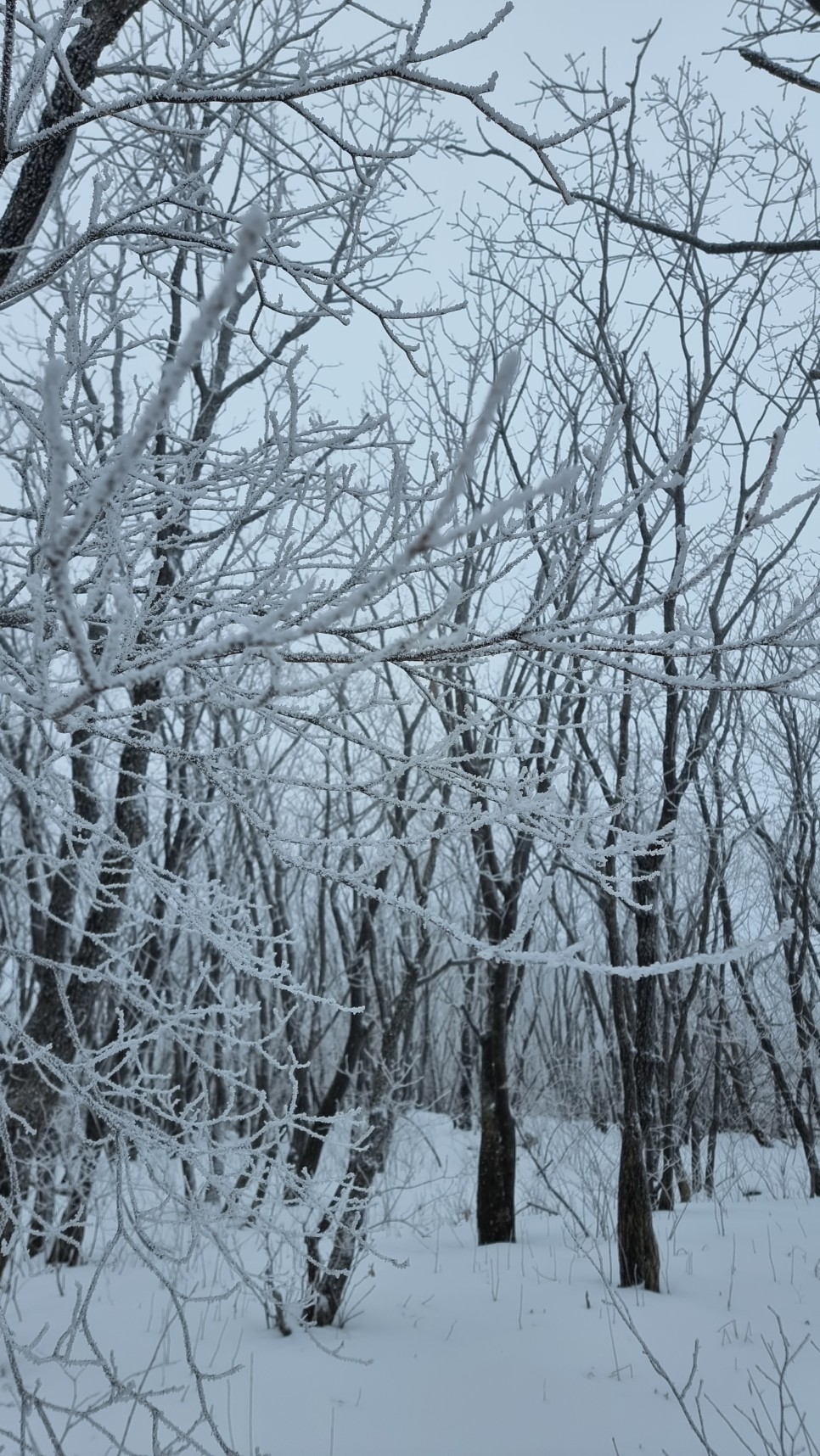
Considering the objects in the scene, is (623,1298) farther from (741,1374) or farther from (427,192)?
(427,192)

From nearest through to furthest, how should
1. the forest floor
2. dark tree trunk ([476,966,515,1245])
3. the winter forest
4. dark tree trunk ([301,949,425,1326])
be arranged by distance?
the winter forest → the forest floor → dark tree trunk ([301,949,425,1326]) → dark tree trunk ([476,966,515,1245])

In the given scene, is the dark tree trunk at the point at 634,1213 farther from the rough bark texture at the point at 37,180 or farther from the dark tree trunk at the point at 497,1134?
the rough bark texture at the point at 37,180

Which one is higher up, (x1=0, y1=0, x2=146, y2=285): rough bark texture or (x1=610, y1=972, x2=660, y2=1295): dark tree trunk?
(x1=0, y1=0, x2=146, y2=285): rough bark texture

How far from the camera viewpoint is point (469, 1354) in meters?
5.36

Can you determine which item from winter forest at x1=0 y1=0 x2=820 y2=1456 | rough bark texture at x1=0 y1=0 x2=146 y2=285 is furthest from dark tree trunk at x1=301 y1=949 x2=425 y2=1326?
rough bark texture at x1=0 y1=0 x2=146 y2=285

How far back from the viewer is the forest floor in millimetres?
4434

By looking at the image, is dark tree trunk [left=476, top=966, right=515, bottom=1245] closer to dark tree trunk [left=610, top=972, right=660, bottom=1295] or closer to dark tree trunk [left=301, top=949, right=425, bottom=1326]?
dark tree trunk [left=301, top=949, right=425, bottom=1326]

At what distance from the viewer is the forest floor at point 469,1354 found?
14.5 ft

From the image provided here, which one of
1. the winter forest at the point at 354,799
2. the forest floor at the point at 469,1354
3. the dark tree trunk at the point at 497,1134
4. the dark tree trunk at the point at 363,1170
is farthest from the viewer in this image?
the dark tree trunk at the point at 497,1134

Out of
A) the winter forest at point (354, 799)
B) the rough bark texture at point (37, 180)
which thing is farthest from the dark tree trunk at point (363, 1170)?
the rough bark texture at point (37, 180)

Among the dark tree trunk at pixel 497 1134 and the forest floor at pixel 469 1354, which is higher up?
the dark tree trunk at pixel 497 1134

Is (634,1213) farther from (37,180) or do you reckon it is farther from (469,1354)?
(37,180)


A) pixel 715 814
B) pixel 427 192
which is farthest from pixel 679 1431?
pixel 715 814

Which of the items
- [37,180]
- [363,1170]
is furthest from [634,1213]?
[37,180]
